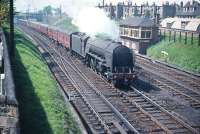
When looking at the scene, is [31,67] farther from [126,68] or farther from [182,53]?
[182,53]

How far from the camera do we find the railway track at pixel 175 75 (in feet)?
79.7

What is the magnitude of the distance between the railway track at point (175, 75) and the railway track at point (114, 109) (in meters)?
5.42

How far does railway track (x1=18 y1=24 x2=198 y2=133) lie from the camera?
1463 cm

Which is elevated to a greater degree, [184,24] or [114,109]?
[184,24]

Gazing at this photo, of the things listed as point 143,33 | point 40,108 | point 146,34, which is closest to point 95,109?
point 40,108

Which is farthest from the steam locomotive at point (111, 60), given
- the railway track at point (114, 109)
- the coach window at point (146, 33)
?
the coach window at point (146, 33)

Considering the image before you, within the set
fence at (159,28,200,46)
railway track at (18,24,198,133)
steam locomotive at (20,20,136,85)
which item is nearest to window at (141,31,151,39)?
fence at (159,28,200,46)

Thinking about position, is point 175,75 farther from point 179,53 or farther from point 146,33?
point 146,33

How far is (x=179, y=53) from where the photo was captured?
3731 centimetres

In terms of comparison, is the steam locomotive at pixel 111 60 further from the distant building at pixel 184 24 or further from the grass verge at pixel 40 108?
the distant building at pixel 184 24

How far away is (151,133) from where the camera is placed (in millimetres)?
14070

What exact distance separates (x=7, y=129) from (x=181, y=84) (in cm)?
1845

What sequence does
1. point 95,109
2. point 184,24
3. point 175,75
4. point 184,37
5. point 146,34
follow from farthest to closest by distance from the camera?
point 184,24
point 146,34
point 184,37
point 175,75
point 95,109

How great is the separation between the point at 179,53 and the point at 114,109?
74.3ft
